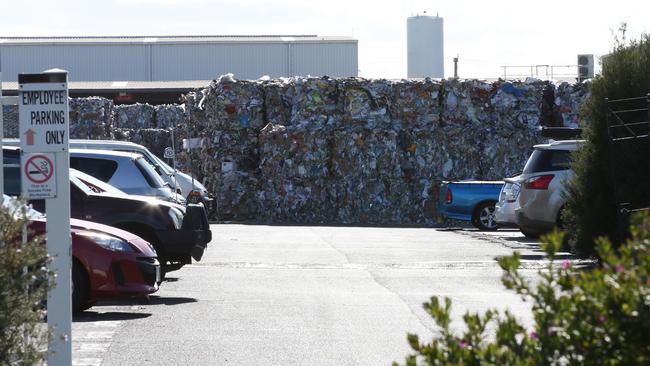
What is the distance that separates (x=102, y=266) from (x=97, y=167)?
779 centimetres

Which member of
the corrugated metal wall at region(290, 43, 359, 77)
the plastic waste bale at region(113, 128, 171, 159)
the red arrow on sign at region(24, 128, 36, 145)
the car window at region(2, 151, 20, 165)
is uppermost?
the corrugated metal wall at region(290, 43, 359, 77)

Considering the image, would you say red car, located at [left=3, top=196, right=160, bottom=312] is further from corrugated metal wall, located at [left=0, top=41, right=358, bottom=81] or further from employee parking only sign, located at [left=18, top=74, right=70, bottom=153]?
corrugated metal wall, located at [left=0, top=41, right=358, bottom=81]

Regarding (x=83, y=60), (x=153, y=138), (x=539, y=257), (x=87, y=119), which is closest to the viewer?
(x=539, y=257)

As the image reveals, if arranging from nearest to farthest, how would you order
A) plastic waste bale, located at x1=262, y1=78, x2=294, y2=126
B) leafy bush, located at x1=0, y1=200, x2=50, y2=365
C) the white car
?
leafy bush, located at x1=0, y1=200, x2=50, y2=365, the white car, plastic waste bale, located at x1=262, y1=78, x2=294, y2=126

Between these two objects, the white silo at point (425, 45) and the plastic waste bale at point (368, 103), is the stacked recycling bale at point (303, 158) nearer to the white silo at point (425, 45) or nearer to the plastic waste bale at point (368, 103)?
the plastic waste bale at point (368, 103)

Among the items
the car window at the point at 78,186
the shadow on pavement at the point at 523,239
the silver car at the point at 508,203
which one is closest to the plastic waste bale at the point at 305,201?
the shadow on pavement at the point at 523,239

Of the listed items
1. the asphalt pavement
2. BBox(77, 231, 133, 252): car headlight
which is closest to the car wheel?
the asphalt pavement

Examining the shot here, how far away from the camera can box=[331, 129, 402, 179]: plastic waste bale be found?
108 ft

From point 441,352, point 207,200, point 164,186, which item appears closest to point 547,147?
point 164,186

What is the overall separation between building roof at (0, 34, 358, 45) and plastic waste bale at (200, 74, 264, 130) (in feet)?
108

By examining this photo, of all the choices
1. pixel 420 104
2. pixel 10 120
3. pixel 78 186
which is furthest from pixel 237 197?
pixel 78 186

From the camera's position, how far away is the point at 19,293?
223 inches

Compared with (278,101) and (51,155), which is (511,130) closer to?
(278,101)

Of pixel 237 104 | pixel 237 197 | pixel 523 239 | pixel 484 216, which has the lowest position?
pixel 523 239
